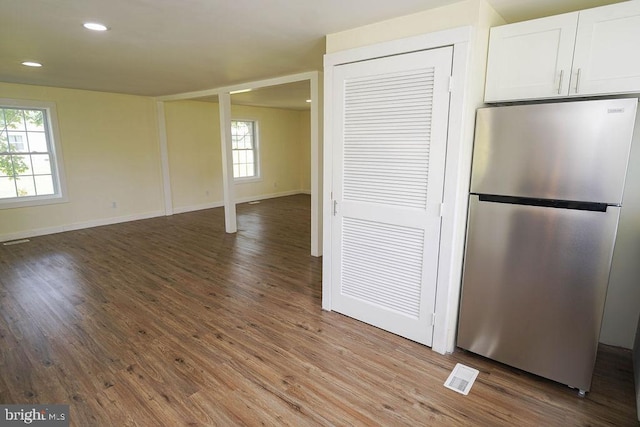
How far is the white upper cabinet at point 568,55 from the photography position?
5.80 ft

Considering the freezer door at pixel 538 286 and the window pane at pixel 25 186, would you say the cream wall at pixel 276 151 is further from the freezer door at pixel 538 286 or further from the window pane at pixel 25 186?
the freezer door at pixel 538 286

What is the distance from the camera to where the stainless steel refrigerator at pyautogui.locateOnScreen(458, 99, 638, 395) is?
1.80m

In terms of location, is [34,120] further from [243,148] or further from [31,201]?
[243,148]

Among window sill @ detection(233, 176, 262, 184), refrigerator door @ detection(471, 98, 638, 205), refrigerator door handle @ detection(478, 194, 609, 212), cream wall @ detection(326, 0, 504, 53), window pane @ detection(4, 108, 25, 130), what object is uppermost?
cream wall @ detection(326, 0, 504, 53)

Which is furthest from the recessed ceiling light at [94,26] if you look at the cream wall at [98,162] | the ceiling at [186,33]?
the cream wall at [98,162]

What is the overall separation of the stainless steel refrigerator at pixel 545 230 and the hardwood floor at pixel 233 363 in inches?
10.5

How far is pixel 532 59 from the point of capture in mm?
2006

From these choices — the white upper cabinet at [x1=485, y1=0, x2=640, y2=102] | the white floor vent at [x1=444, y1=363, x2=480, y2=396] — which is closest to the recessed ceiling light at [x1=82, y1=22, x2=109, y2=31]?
the white upper cabinet at [x1=485, y1=0, x2=640, y2=102]

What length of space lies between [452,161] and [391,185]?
47 centimetres

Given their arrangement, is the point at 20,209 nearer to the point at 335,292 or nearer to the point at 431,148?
the point at 335,292

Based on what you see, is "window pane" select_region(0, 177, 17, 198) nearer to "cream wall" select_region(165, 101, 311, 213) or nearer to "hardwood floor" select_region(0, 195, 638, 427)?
"hardwood floor" select_region(0, 195, 638, 427)

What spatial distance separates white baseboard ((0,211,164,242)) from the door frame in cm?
572

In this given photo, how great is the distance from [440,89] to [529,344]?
1.71m

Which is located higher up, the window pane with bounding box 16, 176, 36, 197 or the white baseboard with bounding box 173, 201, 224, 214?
the window pane with bounding box 16, 176, 36, 197
